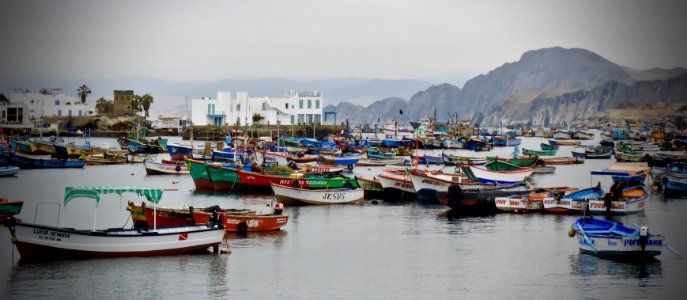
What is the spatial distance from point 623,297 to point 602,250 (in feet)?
16.8

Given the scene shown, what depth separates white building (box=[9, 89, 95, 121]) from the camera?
545 ft

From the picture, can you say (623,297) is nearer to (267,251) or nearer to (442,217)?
(267,251)

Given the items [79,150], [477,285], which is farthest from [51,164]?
[477,285]

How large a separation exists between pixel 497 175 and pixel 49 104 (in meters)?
138

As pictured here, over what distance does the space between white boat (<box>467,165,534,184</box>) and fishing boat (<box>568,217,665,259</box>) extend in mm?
19610

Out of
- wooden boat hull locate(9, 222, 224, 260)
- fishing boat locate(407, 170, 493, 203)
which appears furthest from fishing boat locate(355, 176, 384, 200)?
wooden boat hull locate(9, 222, 224, 260)

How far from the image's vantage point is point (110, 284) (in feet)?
86.7

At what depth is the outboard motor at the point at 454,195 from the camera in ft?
144

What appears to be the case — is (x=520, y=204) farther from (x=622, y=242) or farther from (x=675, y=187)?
(x=675, y=187)

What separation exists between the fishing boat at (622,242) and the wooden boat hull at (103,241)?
14422 mm

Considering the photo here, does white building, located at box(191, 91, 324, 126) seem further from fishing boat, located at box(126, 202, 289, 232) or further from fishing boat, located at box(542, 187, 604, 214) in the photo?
fishing boat, located at box(126, 202, 289, 232)

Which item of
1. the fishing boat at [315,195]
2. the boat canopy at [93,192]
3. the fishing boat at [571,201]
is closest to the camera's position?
the boat canopy at [93,192]

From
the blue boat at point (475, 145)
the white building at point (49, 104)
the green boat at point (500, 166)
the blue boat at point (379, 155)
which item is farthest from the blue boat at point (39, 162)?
the white building at point (49, 104)

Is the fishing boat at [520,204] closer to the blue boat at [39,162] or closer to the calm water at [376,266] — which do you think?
the calm water at [376,266]
